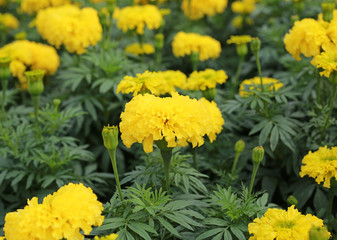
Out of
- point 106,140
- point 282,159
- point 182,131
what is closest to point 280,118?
point 282,159

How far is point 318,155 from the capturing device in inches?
73.3

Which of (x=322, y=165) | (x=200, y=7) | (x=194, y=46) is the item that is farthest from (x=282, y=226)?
(x=200, y=7)

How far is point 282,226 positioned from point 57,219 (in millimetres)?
753

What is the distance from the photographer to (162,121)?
153 cm

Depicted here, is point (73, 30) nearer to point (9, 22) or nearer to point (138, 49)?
point (138, 49)

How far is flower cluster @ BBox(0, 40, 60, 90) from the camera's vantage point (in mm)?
2744

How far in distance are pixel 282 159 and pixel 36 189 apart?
1.34 m

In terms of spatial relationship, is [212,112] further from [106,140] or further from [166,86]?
[106,140]

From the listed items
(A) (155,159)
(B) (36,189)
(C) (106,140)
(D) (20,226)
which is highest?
(C) (106,140)

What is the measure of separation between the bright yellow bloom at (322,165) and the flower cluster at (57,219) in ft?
3.14

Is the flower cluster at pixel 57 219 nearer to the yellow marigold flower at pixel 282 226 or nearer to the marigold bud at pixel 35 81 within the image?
the yellow marigold flower at pixel 282 226

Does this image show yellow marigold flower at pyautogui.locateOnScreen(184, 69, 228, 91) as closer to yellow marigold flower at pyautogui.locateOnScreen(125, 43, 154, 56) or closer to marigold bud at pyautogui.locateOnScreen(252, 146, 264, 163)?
marigold bud at pyautogui.locateOnScreen(252, 146, 264, 163)

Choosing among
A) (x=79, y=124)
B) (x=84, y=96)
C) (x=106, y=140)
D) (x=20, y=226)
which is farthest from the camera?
(x=84, y=96)

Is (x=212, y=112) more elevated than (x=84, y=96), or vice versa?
(x=212, y=112)
